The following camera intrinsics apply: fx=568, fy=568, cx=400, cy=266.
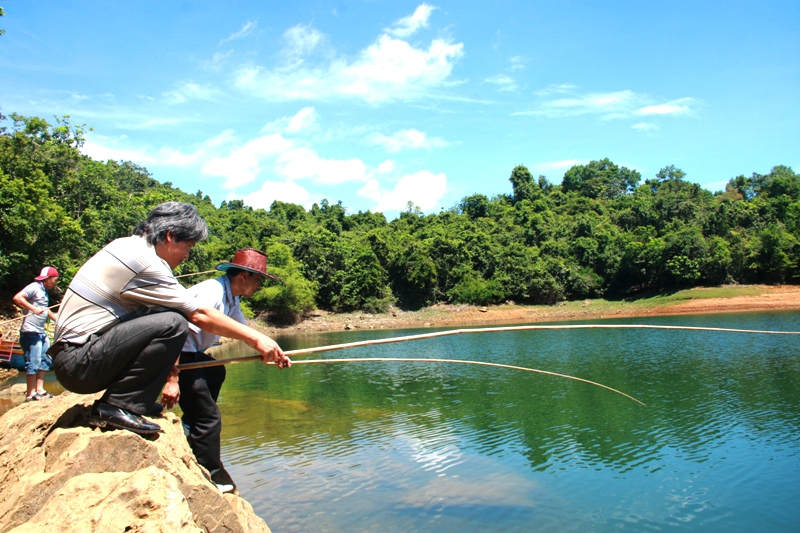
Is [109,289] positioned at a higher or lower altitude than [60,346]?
higher

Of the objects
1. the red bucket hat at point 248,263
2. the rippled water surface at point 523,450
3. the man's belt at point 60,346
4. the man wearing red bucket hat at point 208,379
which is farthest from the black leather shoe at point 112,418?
the rippled water surface at point 523,450

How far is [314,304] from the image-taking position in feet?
180

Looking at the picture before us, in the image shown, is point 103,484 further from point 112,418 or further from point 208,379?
point 208,379

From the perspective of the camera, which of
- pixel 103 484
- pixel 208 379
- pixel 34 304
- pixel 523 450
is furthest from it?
pixel 523 450

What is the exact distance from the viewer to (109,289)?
133 inches

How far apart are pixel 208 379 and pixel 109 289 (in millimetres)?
1534

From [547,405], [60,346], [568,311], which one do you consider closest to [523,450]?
[547,405]

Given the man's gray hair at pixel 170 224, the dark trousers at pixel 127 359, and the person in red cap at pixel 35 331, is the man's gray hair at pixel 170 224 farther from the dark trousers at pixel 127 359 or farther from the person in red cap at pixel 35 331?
the person in red cap at pixel 35 331

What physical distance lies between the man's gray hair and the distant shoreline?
47274 mm

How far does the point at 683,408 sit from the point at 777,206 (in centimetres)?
5995

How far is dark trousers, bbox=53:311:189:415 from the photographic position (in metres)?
3.26

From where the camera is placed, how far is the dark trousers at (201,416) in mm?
4309

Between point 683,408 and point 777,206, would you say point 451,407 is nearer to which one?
point 683,408

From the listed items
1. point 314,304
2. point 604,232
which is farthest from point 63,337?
point 604,232
